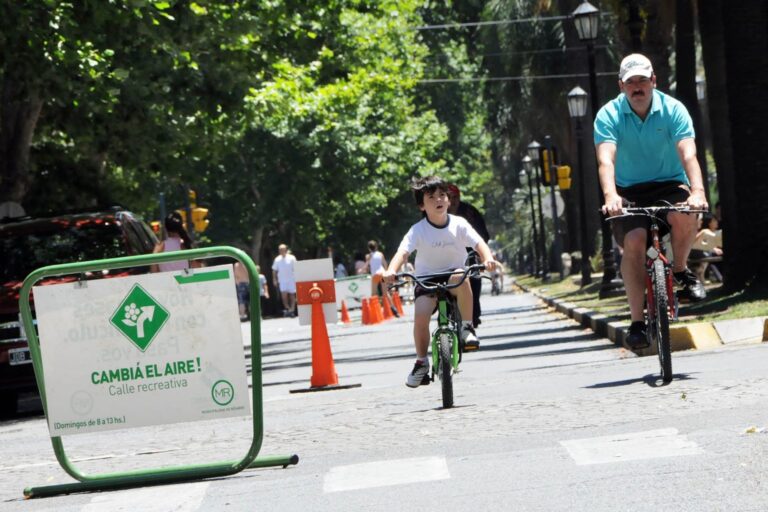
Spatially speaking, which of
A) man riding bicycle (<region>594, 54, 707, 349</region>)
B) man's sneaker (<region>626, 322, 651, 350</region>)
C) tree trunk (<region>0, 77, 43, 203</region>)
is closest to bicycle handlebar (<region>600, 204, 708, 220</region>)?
man riding bicycle (<region>594, 54, 707, 349</region>)

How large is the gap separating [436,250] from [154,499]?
4.50m

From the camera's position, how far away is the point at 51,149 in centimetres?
3180

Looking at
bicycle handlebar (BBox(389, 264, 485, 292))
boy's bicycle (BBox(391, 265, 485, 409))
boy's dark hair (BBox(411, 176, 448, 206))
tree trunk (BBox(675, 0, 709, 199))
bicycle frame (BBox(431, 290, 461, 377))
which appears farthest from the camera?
tree trunk (BBox(675, 0, 709, 199))

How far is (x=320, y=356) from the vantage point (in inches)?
604

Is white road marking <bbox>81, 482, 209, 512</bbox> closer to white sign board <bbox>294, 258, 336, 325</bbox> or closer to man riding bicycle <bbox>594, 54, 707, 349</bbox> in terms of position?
man riding bicycle <bbox>594, 54, 707, 349</bbox>

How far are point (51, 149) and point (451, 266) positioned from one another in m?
20.7

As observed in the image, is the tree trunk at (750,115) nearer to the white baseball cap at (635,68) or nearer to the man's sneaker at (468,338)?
the man's sneaker at (468,338)

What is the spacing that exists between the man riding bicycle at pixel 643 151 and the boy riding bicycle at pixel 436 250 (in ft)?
4.32

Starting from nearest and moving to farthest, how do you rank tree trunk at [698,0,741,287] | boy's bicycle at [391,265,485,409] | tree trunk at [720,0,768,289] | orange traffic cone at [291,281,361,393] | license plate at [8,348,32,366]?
boy's bicycle at [391,265,485,409] < orange traffic cone at [291,281,361,393] < license plate at [8,348,32,366] < tree trunk at [720,0,768,289] < tree trunk at [698,0,741,287]

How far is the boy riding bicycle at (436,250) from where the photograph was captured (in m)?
12.2

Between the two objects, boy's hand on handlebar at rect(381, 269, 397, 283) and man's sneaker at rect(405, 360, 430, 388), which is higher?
boy's hand on handlebar at rect(381, 269, 397, 283)

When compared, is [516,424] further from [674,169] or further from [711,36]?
[711,36]

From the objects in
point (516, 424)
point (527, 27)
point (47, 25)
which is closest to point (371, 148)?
point (527, 27)

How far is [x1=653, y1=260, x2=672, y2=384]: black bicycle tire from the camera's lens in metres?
10.8
